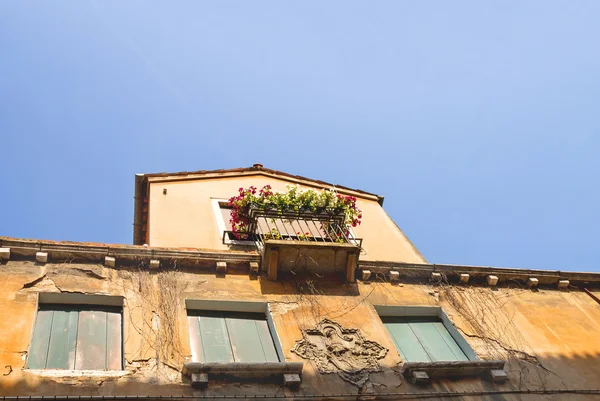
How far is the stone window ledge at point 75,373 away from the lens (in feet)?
22.3

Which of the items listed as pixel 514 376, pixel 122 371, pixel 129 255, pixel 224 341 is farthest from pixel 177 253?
pixel 514 376

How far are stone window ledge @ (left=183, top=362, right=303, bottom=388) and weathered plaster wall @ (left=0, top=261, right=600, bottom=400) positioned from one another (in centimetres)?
12

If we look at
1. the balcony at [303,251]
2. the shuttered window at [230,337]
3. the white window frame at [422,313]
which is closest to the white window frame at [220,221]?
the balcony at [303,251]

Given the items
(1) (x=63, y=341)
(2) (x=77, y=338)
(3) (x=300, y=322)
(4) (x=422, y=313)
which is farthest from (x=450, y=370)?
(1) (x=63, y=341)

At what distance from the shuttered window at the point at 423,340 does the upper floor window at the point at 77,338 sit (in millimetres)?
4321

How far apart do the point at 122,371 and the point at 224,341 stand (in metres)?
1.64

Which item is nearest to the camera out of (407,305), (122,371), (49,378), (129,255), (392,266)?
(49,378)

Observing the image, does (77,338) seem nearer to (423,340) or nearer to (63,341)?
(63,341)

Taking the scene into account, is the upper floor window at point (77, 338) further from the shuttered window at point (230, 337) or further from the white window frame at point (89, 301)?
the shuttered window at point (230, 337)

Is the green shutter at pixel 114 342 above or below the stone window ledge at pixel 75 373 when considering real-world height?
above

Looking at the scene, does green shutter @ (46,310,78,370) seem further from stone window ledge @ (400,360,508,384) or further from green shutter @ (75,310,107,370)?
stone window ledge @ (400,360,508,384)

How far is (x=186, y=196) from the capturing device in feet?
42.6

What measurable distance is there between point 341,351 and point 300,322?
2.72ft

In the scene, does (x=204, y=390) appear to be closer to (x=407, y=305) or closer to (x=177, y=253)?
(x=177, y=253)
